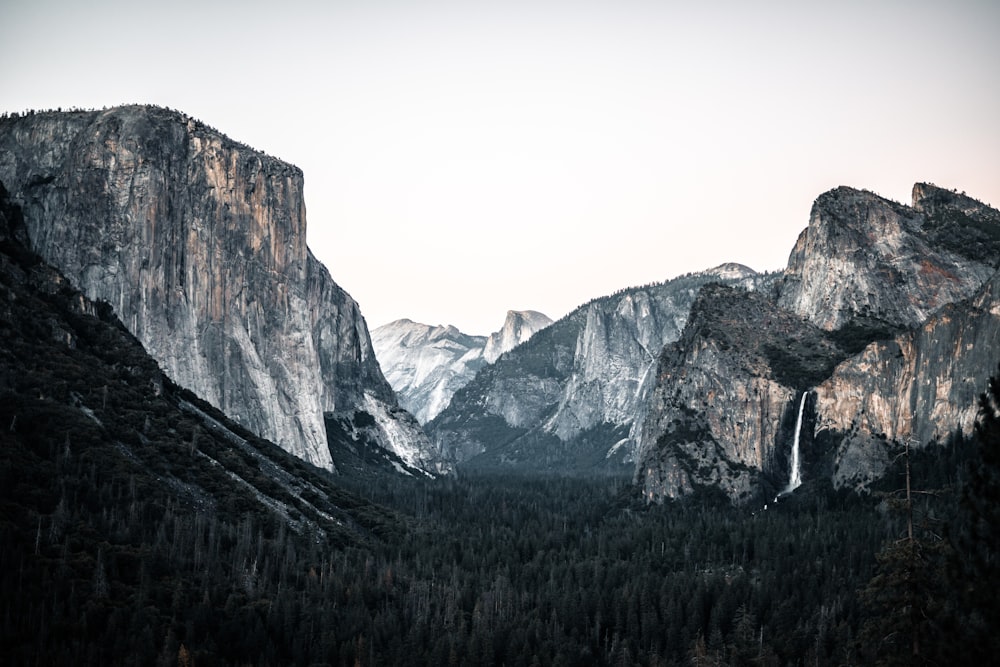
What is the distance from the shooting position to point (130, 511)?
4756 inches

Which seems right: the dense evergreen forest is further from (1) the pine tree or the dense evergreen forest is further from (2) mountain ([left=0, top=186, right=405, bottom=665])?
(1) the pine tree

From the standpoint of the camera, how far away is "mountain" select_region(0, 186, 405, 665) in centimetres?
9600

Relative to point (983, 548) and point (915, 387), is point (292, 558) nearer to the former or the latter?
point (983, 548)

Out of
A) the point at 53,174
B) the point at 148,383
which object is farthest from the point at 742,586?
the point at 53,174

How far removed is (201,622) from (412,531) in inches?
2938

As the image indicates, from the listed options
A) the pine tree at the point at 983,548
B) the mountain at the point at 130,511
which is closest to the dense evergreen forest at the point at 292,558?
the mountain at the point at 130,511

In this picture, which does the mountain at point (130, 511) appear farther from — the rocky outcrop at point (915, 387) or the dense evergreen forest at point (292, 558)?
the rocky outcrop at point (915, 387)

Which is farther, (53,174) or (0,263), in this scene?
(53,174)

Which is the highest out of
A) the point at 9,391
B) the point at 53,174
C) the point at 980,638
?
the point at 53,174

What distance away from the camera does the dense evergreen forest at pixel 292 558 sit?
9956 centimetres

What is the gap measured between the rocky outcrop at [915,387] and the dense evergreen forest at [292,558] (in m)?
6.08

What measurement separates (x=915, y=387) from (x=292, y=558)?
4471 inches

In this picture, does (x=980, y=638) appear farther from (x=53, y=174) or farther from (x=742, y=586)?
(x=53, y=174)

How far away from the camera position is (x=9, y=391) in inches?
5017
